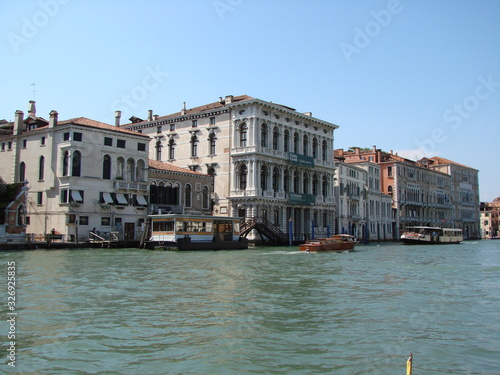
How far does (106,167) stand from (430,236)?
29.8m

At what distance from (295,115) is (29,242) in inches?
974

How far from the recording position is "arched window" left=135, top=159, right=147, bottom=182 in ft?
116

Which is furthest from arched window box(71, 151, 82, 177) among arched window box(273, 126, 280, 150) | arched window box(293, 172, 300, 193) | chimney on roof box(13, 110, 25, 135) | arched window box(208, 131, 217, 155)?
arched window box(293, 172, 300, 193)

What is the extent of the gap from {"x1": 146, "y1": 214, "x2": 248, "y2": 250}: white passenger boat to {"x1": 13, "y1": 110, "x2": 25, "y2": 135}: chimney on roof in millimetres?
10954

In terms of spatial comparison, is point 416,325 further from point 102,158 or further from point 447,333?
point 102,158

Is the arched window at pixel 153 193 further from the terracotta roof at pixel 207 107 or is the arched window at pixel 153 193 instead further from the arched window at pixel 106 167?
the terracotta roof at pixel 207 107

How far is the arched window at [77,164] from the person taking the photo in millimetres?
31917

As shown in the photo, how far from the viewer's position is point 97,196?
3275cm

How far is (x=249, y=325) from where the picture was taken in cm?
850

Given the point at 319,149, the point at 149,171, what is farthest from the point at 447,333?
the point at 319,149

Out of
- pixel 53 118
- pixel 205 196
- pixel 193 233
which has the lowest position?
pixel 193 233

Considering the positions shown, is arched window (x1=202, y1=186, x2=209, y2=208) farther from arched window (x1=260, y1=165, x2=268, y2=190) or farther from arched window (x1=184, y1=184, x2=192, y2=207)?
arched window (x1=260, y1=165, x2=268, y2=190)

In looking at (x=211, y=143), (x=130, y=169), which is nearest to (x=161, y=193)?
(x=130, y=169)

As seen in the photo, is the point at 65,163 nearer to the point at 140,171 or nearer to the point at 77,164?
the point at 77,164
